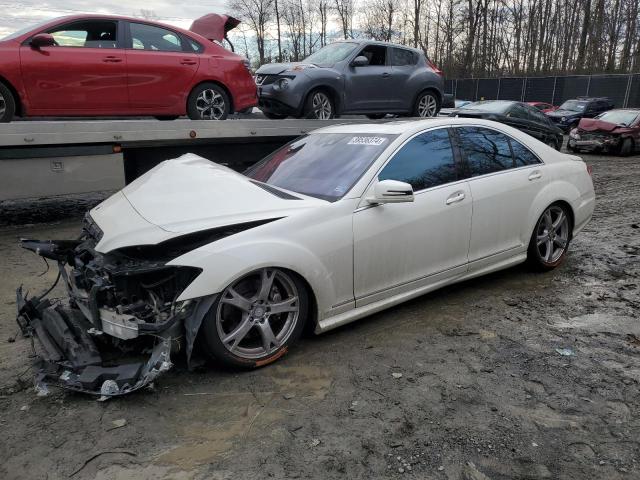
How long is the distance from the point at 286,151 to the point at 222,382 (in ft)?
7.29

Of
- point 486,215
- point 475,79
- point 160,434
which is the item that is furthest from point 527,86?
point 160,434

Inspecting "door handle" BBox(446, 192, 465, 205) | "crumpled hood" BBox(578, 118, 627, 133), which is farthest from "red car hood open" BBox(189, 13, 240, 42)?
"crumpled hood" BBox(578, 118, 627, 133)

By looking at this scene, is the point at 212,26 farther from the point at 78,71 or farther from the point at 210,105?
the point at 78,71

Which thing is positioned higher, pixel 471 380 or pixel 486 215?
pixel 486 215

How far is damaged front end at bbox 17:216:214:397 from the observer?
2.94m

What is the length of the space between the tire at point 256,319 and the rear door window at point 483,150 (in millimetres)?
1982

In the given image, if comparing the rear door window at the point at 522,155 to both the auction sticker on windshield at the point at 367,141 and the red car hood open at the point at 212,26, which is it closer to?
the auction sticker on windshield at the point at 367,141

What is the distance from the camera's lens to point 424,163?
4.18 m

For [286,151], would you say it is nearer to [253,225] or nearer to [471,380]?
[253,225]

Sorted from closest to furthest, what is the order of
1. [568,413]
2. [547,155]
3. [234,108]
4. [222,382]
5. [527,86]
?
[568,413], [222,382], [547,155], [234,108], [527,86]

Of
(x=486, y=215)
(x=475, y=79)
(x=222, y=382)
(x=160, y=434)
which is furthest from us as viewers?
(x=475, y=79)

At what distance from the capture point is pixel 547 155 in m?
5.13

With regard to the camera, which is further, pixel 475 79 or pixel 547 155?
pixel 475 79

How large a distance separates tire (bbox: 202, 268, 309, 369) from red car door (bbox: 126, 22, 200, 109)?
15.0 ft
